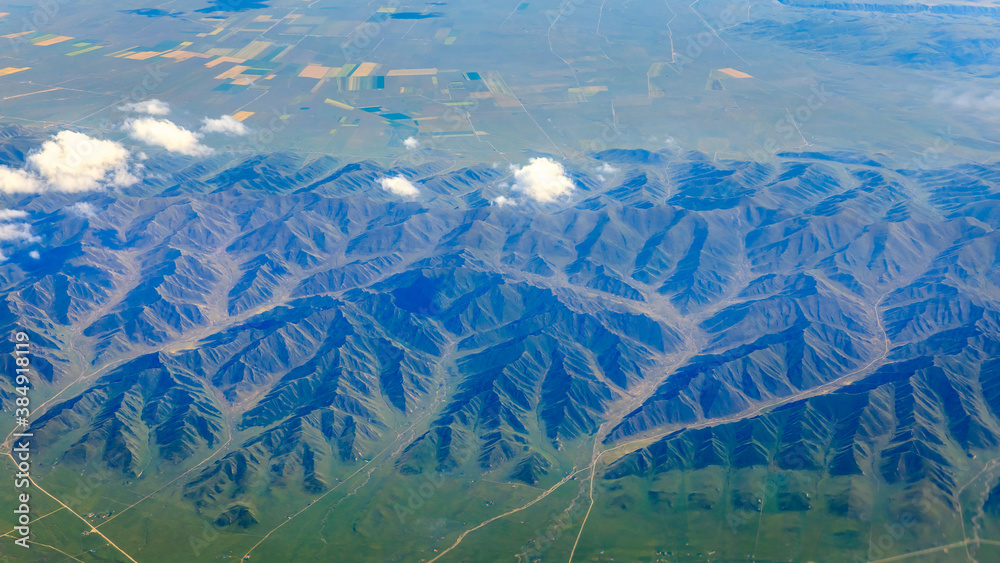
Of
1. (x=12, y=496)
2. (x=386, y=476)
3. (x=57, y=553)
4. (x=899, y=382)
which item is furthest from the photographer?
(x=899, y=382)

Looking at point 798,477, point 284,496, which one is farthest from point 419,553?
point 798,477

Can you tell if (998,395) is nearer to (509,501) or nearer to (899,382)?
(899,382)

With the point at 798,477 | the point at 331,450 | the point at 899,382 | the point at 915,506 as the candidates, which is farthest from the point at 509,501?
the point at 899,382

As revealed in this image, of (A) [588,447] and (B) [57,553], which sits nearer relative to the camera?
(B) [57,553]

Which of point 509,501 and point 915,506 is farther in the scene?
point 509,501

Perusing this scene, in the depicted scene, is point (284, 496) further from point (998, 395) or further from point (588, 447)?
point (998, 395)

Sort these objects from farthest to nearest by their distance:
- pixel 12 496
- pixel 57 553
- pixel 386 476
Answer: pixel 386 476
pixel 12 496
pixel 57 553

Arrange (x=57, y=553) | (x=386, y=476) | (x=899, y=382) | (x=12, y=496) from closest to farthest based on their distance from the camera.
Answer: (x=57, y=553) → (x=12, y=496) → (x=386, y=476) → (x=899, y=382)

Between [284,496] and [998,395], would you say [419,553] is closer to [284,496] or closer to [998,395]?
[284,496]
